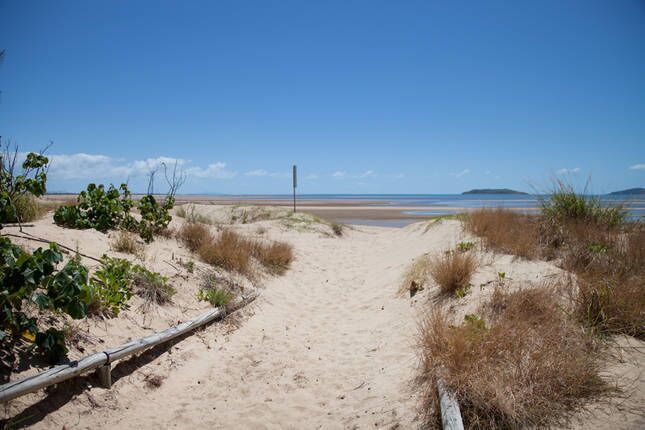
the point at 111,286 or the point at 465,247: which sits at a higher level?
the point at 465,247

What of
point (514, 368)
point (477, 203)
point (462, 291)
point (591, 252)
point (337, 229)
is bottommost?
point (514, 368)

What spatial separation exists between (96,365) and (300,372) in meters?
2.20

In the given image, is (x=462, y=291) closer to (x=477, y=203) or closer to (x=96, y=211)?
(x=96, y=211)

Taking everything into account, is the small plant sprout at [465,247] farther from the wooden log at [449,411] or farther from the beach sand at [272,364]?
the wooden log at [449,411]

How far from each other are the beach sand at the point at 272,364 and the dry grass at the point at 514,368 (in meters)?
0.24

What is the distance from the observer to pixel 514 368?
10.5 ft

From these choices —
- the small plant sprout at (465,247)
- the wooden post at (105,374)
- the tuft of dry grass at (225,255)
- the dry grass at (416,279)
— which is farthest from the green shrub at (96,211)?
the small plant sprout at (465,247)

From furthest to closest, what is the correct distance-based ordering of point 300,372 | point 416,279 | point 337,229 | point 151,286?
point 337,229 → point 416,279 → point 151,286 → point 300,372

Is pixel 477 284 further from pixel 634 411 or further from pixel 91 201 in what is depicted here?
pixel 91 201

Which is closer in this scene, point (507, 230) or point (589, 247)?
point (589, 247)

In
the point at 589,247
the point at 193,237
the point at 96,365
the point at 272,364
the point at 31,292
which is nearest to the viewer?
the point at 31,292

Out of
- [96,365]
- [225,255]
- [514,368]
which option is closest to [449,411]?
[514,368]

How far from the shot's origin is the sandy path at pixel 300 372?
3600mm

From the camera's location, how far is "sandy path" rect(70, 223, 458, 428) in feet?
11.8
